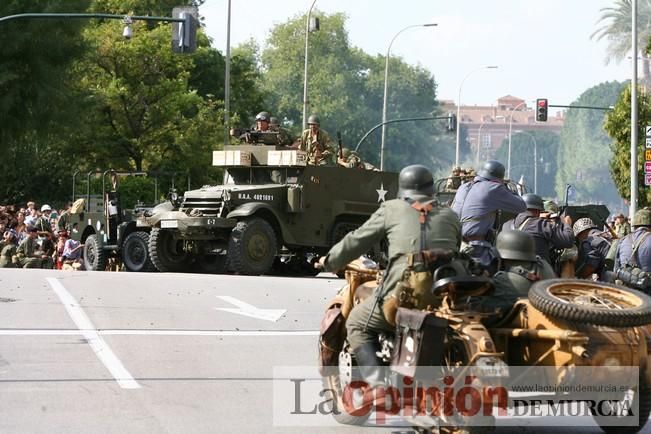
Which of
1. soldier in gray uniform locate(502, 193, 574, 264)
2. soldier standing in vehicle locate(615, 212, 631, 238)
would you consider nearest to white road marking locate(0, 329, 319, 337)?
soldier in gray uniform locate(502, 193, 574, 264)

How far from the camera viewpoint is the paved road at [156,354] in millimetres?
8797

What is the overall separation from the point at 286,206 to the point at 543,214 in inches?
486

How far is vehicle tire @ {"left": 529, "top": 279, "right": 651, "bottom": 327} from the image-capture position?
732cm

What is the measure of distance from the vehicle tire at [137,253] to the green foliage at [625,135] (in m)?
21.7

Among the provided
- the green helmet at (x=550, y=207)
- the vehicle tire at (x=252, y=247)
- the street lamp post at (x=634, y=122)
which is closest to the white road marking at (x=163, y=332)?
the green helmet at (x=550, y=207)

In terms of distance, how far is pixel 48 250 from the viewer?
28.6 meters

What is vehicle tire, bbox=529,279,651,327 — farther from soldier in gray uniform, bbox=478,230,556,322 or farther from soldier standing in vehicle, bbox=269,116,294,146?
soldier standing in vehicle, bbox=269,116,294,146

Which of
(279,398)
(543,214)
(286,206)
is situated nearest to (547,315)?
(279,398)

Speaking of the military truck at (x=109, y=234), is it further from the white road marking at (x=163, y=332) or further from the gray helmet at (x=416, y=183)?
the gray helmet at (x=416, y=183)

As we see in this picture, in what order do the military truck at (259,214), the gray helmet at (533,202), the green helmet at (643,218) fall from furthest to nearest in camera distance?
the military truck at (259,214) < the gray helmet at (533,202) < the green helmet at (643,218)

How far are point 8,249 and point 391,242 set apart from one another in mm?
20048

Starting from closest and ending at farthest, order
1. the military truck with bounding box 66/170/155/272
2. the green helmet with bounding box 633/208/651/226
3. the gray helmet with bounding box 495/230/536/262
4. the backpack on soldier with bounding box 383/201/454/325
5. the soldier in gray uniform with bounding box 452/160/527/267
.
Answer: the backpack on soldier with bounding box 383/201/454/325 → the gray helmet with bounding box 495/230/536/262 → the soldier in gray uniform with bounding box 452/160/527/267 → the green helmet with bounding box 633/208/651/226 → the military truck with bounding box 66/170/155/272

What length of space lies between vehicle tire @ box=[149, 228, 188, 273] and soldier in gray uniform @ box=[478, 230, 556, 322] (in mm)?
16598

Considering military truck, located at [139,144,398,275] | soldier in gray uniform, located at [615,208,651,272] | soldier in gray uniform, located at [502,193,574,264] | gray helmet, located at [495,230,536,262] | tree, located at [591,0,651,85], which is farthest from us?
tree, located at [591,0,651,85]
